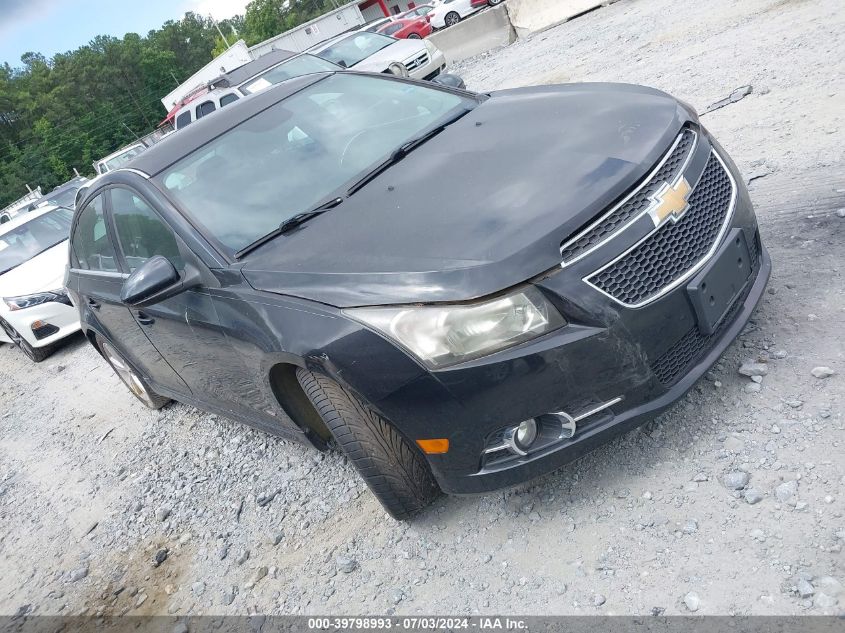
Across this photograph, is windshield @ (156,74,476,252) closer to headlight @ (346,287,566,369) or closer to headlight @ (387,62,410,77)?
headlight @ (346,287,566,369)

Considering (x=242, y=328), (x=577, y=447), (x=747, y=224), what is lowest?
(x=577, y=447)

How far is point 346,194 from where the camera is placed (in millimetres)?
3160

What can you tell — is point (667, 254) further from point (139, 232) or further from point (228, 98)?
point (228, 98)

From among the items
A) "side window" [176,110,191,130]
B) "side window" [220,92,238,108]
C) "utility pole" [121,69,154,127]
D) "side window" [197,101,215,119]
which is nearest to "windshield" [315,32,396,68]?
"side window" [220,92,238,108]

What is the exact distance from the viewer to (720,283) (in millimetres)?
2549

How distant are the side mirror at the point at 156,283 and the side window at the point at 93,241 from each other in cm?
120

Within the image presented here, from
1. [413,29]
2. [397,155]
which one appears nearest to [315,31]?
[413,29]

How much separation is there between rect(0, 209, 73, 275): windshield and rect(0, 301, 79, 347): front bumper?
1.08m

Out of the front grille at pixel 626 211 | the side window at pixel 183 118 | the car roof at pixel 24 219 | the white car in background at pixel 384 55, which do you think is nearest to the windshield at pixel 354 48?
the white car in background at pixel 384 55

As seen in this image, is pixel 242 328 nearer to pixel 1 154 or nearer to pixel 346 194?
pixel 346 194

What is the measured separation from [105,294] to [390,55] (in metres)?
11.4

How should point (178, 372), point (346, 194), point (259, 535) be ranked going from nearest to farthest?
point (346, 194) → point (259, 535) → point (178, 372)

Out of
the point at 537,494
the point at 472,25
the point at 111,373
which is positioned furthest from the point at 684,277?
the point at 472,25

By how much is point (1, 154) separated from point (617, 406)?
92207 millimetres
